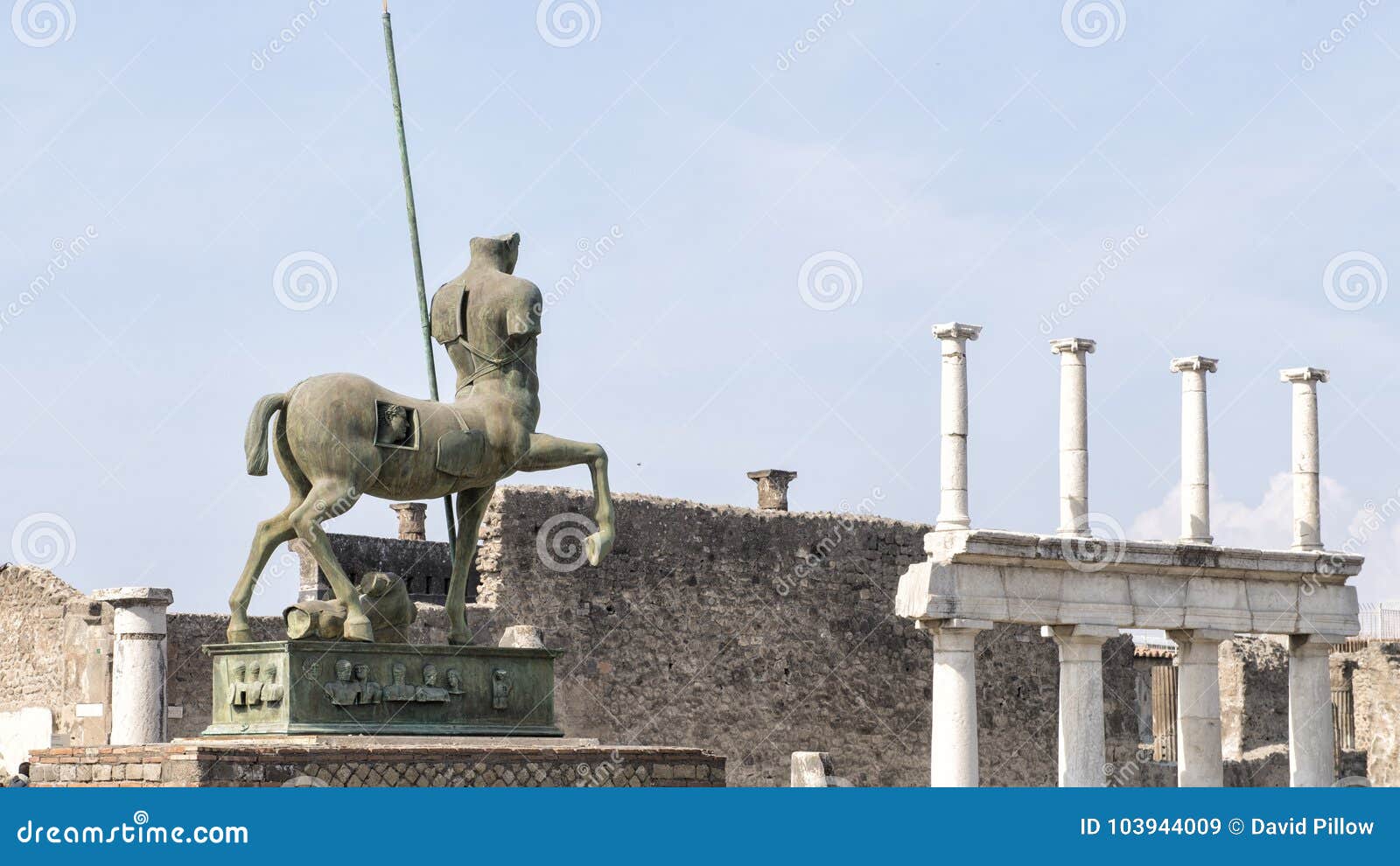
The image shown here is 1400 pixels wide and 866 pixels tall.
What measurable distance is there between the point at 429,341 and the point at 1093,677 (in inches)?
555

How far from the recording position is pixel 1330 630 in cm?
2586

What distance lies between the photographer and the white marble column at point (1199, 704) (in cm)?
2509

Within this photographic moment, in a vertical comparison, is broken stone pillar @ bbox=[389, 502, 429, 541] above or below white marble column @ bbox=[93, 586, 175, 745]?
above

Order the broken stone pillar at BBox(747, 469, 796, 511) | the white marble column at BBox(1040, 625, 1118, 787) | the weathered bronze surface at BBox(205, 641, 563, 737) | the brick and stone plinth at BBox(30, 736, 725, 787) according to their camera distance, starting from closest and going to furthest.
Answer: the brick and stone plinth at BBox(30, 736, 725, 787) < the weathered bronze surface at BBox(205, 641, 563, 737) < the white marble column at BBox(1040, 625, 1118, 787) < the broken stone pillar at BBox(747, 469, 796, 511)

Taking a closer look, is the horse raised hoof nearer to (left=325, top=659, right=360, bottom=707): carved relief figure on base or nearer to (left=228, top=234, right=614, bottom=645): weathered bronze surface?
(left=228, top=234, right=614, bottom=645): weathered bronze surface

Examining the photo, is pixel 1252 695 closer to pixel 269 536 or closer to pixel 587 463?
pixel 587 463

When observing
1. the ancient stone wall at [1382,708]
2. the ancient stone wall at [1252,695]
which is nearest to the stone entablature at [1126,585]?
the ancient stone wall at [1382,708]

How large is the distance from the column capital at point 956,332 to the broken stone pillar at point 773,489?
18.9 ft

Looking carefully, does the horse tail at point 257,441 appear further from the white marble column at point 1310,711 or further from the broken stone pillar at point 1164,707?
the broken stone pillar at point 1164,707

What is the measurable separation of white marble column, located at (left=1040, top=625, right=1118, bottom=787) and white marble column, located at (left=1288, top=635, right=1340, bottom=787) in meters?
2.96

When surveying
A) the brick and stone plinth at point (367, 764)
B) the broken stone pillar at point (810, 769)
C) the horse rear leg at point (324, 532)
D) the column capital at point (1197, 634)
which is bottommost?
the brick and stone plinth at point (367, 764)

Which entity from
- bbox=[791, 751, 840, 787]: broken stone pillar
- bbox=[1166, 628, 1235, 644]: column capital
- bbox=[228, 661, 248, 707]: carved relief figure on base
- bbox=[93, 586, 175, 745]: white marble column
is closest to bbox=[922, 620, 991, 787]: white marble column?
bbox=[791, 751, 840, 787]: broken stone pillar

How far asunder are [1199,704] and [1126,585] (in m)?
1.92

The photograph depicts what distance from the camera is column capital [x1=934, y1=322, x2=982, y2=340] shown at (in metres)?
23.5
